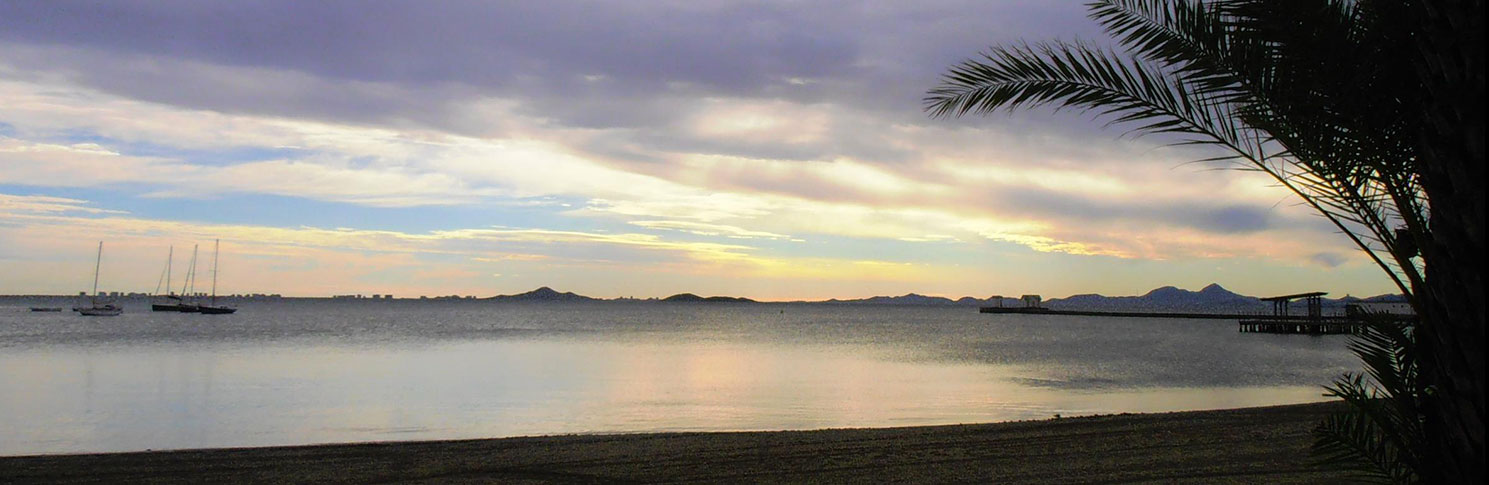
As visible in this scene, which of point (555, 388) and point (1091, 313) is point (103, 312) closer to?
point (555, 388)

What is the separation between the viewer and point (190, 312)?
107m

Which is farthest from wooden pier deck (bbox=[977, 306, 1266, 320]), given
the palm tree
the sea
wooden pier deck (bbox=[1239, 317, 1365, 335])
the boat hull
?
the palm tree

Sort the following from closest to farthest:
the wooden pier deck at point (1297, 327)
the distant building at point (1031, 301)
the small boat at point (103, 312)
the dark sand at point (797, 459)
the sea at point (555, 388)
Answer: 1. the dark sand at point (797, 459)
2. the sea at point (555, 388)
3. the wooden pier deck at point (1297, 327)
4. the small boat at point (103, 312)
5. the distant building at point (1031, 301)

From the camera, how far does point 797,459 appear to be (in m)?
11.4

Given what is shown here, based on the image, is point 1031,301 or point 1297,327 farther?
point 1031,301

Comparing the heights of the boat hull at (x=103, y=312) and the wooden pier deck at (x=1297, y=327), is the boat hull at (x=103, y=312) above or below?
below

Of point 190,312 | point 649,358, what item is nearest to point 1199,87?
point 649,358

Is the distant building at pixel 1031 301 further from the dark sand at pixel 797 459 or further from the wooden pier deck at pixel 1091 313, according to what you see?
the dark sand at pixel 797 459

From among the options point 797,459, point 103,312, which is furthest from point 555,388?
point 103,312

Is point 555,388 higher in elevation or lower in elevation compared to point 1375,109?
lower

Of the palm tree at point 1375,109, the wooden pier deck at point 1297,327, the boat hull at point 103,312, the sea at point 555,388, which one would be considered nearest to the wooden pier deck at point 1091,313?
the wooden pier deck at point 1297,327

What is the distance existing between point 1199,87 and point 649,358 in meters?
36.3

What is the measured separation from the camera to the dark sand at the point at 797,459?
1023cm

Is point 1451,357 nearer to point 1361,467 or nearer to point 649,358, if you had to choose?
point 1361,467
